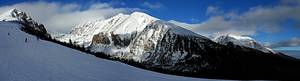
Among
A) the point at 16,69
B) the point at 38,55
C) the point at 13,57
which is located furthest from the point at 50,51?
the point at 16,69

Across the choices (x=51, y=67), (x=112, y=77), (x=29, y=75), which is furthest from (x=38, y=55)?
(x=29, y=75)

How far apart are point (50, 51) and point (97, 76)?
1354cm

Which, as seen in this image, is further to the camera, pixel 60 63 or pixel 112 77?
pixel 60 63

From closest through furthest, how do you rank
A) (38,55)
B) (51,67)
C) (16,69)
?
(16,69)
(51,67)
(38,55)

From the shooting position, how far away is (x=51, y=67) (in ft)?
119

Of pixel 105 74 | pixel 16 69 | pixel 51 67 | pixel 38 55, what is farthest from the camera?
pixel 38 55

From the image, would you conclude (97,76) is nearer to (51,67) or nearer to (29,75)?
(51,67)

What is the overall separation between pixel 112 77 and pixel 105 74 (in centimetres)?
152

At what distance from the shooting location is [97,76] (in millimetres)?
36312

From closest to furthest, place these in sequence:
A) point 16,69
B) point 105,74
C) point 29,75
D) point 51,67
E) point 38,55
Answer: point 29,75 < point 16,69 < point 51,67 < point 105,74 < point 38,55

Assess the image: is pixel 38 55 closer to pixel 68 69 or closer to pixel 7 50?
pixel 7 50

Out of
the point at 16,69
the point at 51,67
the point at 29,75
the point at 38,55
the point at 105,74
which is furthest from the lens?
the point at 38,55

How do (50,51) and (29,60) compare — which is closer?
(29,60)

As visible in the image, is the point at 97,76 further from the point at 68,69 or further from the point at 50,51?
the point at 50,51
